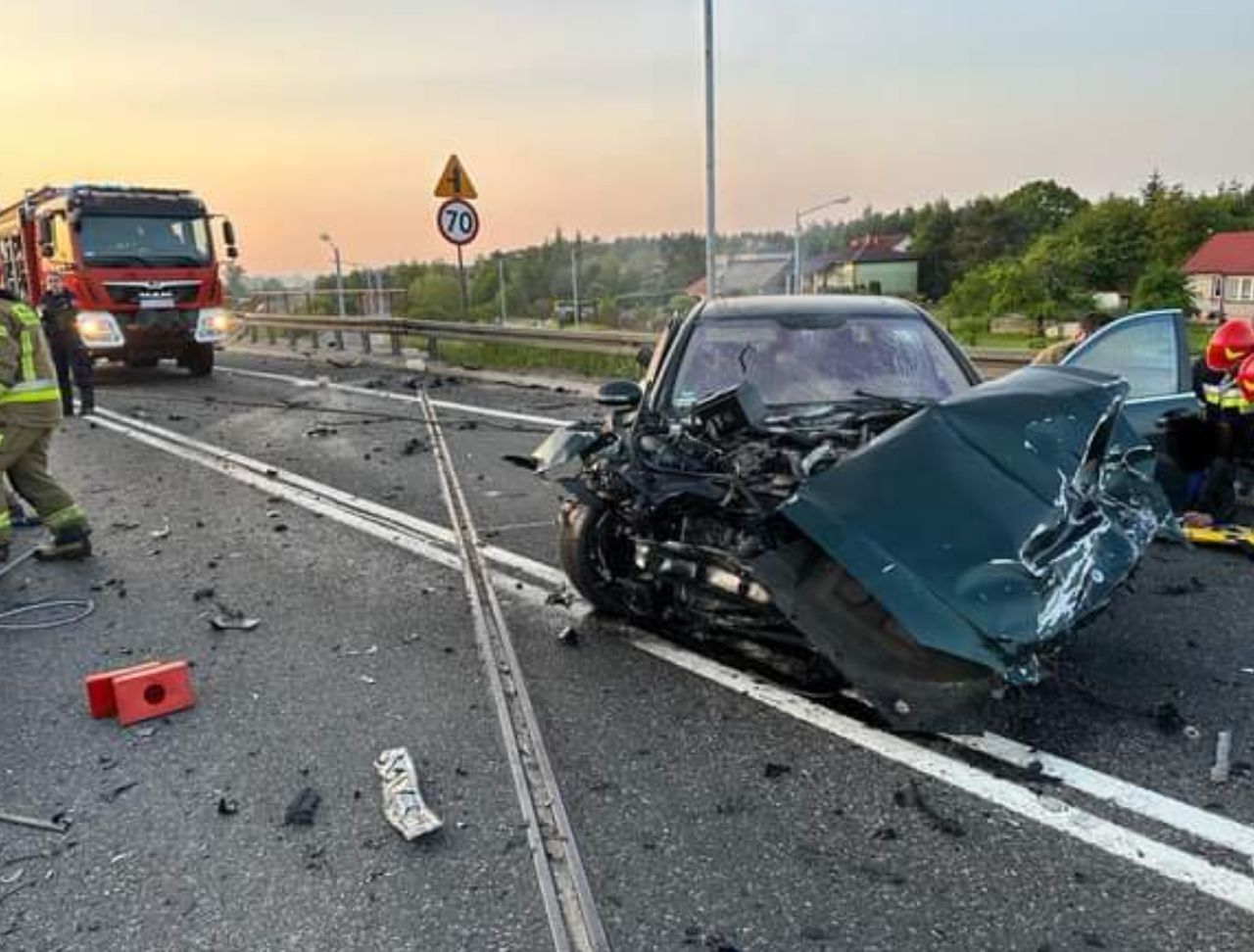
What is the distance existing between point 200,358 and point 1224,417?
51.5 ft

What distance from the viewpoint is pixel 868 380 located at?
14.9 ft

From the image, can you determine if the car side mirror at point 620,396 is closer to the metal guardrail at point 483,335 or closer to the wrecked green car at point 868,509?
the wrecked green car at point 868,509

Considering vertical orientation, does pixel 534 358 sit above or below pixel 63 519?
above

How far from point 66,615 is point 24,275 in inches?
561

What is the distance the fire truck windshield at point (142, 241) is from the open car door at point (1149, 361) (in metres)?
14.2

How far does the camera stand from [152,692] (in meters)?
3.67

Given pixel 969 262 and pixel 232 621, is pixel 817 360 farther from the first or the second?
pixel 969 262

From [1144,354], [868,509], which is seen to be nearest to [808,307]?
[1144,354]

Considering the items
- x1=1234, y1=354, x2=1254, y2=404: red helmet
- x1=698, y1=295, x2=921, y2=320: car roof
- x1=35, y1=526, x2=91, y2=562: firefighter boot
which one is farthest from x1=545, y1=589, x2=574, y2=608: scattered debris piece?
x1=1234, y1=354, x2=1254, y2=404: red helmet

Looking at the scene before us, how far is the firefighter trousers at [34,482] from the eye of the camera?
5754 millimetres

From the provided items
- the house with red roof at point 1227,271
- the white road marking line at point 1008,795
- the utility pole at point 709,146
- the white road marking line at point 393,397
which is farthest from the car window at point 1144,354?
the house with red roof at point 1227,271

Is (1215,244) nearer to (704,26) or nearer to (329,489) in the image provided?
(704,26)

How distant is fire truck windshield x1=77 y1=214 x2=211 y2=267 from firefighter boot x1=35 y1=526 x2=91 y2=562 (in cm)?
1027

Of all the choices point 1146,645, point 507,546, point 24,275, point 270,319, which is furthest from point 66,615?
point 270,319
